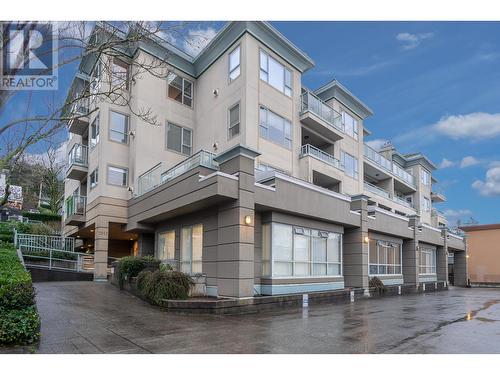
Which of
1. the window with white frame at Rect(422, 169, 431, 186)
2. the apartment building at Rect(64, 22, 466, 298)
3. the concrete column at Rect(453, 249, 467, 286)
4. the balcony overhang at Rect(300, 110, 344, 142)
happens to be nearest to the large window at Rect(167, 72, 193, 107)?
the apartment building at Rect(64, 22, 466, 298)

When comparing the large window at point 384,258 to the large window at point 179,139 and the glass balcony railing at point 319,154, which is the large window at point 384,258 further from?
the large window at point 179,139

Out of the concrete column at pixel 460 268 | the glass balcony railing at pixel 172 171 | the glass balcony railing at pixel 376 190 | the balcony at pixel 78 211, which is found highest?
the glass balcony railing at pixel 376 190

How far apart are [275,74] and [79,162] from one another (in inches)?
505

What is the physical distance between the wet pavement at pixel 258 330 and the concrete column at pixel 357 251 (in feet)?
17.7

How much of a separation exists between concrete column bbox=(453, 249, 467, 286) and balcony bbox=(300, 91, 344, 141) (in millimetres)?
19073

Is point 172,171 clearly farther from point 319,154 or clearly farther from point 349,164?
point 349,164

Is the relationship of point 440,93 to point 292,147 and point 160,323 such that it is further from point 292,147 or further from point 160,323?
point 160,323

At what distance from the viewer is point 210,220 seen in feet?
48.1

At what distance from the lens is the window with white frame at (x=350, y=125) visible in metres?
27.0

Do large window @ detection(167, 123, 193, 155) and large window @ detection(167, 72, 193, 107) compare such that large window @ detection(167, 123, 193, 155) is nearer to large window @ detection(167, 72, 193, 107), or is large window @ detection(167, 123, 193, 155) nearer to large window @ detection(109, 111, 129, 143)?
large window @ detection(167, 72, 193, 107)

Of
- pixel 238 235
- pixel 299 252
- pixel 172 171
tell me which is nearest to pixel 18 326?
pixel 238 235

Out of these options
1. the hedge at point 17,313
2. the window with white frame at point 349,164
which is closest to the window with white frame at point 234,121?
the window with white frame at point 349,164

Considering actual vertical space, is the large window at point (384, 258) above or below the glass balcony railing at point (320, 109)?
below

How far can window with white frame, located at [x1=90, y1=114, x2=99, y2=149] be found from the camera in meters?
22.2
